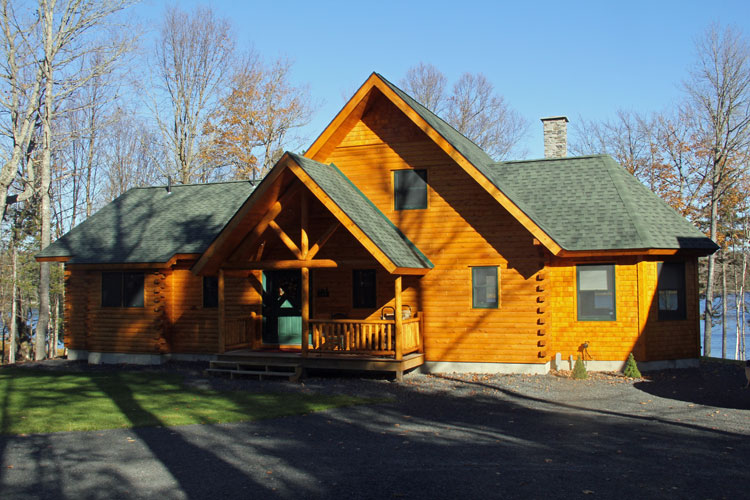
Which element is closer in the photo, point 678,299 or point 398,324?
point 398,324

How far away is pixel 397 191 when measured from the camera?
17797 millimetres

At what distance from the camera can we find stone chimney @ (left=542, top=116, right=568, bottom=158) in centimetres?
2148

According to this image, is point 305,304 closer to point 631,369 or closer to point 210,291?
point 210,291

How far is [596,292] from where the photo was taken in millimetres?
16828

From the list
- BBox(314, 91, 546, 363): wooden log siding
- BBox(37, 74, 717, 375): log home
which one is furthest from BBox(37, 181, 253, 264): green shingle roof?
BBox(314, 91, 546, 363): wooden log siding

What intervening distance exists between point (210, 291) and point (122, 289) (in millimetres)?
2935

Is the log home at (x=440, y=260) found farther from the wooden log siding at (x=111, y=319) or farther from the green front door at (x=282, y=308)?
the wooden log siding at (x=111, y=319)

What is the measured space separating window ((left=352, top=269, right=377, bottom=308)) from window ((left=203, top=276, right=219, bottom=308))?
473 centimetres

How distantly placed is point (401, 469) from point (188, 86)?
31.8 metres

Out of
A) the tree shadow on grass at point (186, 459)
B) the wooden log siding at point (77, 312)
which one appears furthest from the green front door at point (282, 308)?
the tree shadow on grass at point (186, 459)

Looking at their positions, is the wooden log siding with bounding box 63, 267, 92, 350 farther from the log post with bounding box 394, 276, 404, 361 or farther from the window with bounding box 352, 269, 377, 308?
the log post with bounding box 394, 276, 404, 361

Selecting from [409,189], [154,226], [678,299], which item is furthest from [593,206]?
[154,226]

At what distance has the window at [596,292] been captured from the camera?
55.0ft

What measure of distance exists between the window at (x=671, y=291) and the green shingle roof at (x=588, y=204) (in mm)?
766
